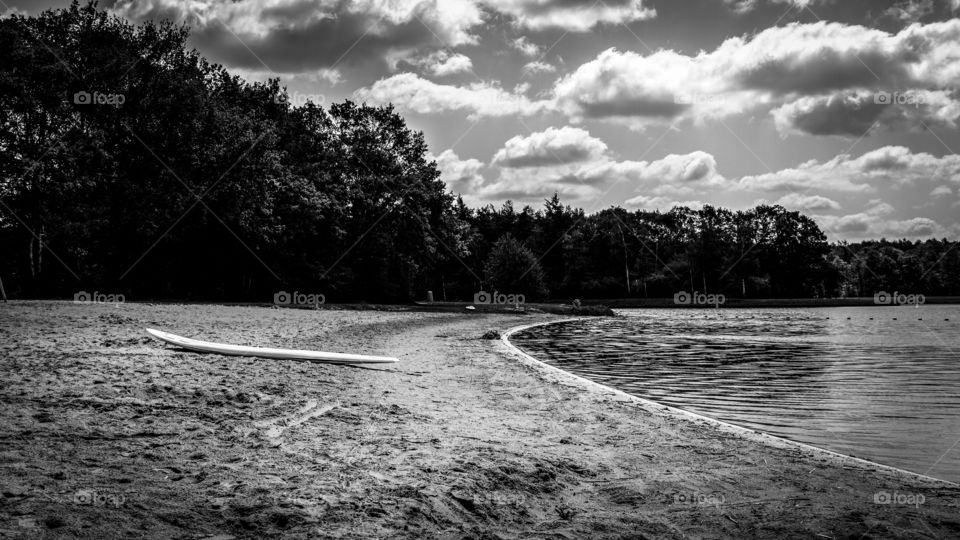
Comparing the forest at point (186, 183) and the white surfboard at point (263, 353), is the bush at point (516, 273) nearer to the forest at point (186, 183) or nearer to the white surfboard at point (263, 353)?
the forest at point (186, 183)

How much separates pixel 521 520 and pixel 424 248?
167 feet

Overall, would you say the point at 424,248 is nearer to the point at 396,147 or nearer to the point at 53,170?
the point at 396,147

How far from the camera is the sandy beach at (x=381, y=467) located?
191 inches

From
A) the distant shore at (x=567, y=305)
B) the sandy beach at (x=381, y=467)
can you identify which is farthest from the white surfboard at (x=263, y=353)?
the distant shore at (x=567, y=305)

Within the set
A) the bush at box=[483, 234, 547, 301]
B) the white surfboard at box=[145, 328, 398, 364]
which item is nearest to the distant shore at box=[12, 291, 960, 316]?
the bush at box=[483, 234, 547, 301]

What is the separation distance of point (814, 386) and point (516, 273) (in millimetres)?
65801

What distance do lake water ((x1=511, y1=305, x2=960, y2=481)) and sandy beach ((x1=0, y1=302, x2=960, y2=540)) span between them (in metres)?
Result: 1.21

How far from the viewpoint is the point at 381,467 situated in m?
6.18

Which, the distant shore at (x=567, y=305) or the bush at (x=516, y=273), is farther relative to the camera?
the bush at (x=516, y=273)

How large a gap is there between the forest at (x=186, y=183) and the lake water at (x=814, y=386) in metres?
24.2

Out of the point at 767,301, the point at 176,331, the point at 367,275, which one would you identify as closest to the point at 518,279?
the point at 367,275

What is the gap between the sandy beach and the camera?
4848 millimetres

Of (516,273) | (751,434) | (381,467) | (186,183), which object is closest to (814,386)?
(751,434)

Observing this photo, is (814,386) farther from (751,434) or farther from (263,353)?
(263,353)
